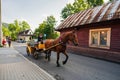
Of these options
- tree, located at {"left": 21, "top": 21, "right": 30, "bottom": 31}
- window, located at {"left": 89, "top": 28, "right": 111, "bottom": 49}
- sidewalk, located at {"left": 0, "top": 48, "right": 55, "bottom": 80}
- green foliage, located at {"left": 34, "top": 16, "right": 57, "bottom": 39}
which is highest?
tree, located at {"left": 21, "top": 21, "right": 30, "bottom": 31}

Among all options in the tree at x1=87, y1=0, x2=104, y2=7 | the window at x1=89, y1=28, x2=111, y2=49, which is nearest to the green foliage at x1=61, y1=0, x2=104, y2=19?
the tree at x1=87, y1=0, x2=104, y2=7

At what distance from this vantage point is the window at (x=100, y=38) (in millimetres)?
11875

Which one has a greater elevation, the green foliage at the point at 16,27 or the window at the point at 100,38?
the green foliage at the point at 16,27

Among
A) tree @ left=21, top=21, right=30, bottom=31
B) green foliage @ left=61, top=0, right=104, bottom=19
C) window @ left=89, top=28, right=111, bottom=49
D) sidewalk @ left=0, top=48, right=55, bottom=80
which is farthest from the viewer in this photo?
tree @ left=21, top=21, right=30, bottom=31

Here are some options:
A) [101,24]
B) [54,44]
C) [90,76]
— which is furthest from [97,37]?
[90,76]

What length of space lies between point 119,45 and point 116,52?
0.62 m

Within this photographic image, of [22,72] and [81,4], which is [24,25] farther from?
[22,72]

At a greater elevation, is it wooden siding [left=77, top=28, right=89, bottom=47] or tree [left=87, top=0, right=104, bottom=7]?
tree [left=87, top=0, right=104, bottom=7]

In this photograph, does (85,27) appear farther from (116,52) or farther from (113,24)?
(116,52)

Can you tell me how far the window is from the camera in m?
11.9

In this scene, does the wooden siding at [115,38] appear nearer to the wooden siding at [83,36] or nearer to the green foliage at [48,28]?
the wooden siding at [83,36]

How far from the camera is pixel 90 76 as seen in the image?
6.54 m

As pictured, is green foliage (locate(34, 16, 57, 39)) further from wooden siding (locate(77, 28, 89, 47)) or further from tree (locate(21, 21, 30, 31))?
tree (locate(21, 21, 30, 31))

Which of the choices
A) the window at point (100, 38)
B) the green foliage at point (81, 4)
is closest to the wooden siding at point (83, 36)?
the window at point (100, 38)
